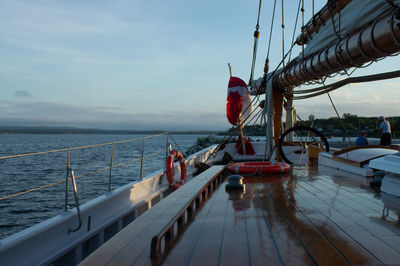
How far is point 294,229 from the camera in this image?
2.26m

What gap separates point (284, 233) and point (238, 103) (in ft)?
26.7

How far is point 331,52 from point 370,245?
3.59m

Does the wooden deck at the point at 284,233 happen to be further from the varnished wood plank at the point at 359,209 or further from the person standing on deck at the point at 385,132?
the person standing on deck at the point at 385,132

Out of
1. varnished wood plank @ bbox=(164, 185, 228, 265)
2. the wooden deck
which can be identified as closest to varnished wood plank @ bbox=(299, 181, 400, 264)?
the wooden deck

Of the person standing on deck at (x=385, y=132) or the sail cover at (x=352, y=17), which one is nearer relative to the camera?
the sail cover at (x=352, y=17)

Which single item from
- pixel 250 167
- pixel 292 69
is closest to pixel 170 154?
pixel 250 167

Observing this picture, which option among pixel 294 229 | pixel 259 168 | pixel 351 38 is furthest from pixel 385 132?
pixel 294 229

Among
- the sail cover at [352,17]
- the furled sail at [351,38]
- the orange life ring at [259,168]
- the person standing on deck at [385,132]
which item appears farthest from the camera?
the person standing on deck at [385,132]

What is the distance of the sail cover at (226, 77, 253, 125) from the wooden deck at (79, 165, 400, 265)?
656 cm

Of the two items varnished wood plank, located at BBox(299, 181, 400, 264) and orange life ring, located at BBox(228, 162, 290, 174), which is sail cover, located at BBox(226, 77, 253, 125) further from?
varnished wood plank, located at BBox(299, 181, 400, 264)

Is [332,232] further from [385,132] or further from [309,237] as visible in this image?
[385,132]

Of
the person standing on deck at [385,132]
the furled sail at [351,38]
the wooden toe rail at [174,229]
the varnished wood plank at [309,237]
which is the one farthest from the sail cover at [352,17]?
the person standing on deck at [385,132]

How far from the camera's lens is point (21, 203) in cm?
966

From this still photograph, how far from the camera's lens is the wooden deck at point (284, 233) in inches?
67.9
